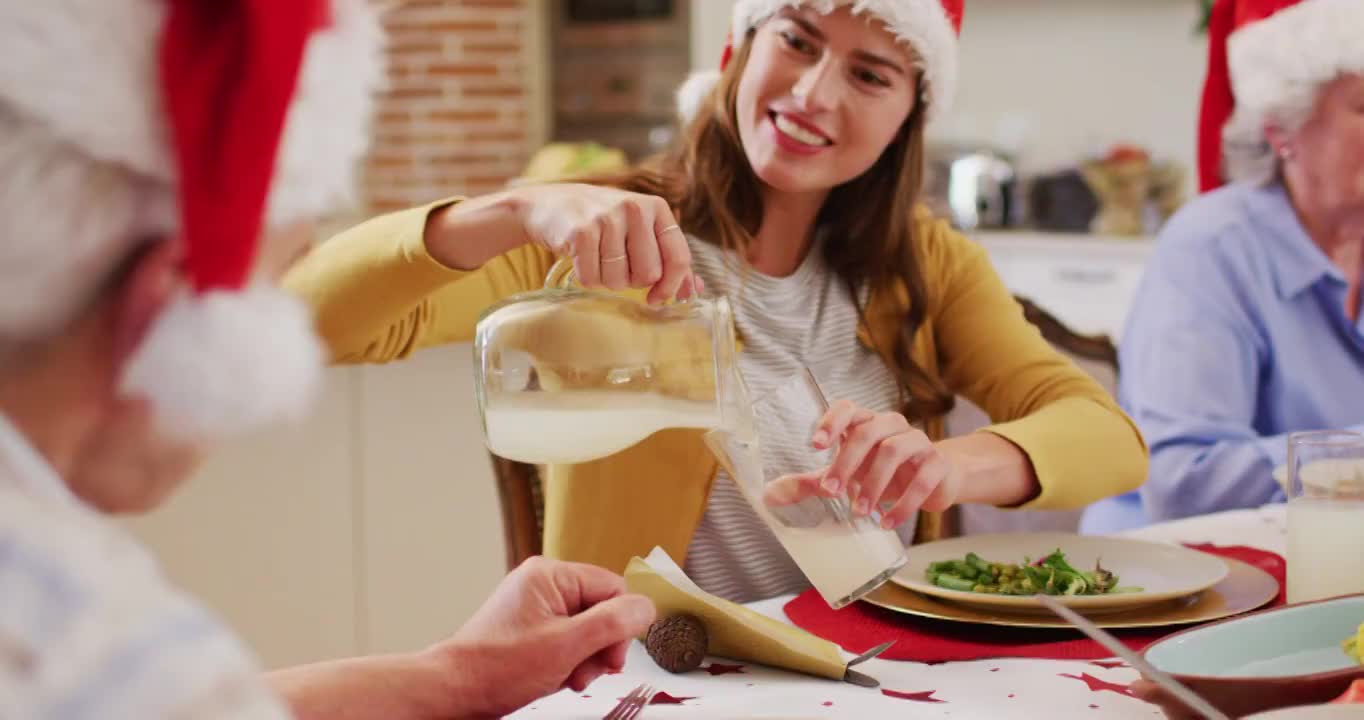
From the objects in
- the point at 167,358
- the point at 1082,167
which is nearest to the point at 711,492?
the point at 167,358

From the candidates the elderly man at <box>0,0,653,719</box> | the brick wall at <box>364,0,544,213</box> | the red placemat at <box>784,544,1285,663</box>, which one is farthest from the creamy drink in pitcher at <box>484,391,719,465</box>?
the brick wall at <box>364,0,544,213</box>

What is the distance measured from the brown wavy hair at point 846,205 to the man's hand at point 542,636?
670mm

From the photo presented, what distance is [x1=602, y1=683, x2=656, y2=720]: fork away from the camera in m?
0.90

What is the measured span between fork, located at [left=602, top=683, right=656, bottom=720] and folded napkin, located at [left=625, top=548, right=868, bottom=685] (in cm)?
8

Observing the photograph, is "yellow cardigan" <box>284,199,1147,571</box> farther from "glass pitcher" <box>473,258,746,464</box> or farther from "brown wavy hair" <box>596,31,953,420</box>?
"glass pitcher" <box>473,258,746,464</box>

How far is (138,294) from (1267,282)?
6.01 feet

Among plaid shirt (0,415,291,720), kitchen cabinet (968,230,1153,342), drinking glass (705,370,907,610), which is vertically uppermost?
plaid shirt (0,415,291,720)

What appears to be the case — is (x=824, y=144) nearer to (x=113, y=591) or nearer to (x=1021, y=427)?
(x=1021, y=427)

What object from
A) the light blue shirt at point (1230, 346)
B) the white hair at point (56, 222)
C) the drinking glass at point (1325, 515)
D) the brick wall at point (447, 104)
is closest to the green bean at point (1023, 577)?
the drinking glass at point (1325, 515)

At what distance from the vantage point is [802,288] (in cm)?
168

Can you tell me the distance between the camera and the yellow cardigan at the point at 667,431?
127 cm

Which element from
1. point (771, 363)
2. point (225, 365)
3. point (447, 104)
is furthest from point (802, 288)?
point (447, 104)

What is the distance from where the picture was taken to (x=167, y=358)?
508 millimetres

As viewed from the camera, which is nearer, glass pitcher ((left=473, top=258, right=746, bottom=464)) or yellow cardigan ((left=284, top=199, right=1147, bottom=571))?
glass pitcher ((left=473, top=258, right=746, bottom=464))
